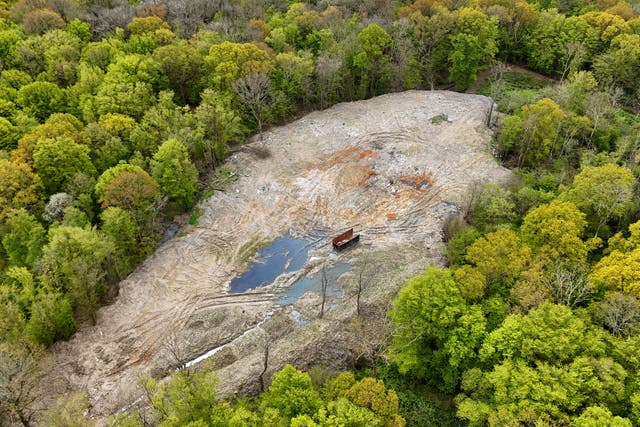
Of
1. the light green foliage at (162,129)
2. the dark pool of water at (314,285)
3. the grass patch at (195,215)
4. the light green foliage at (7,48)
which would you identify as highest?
the light green foliage at (7,48)

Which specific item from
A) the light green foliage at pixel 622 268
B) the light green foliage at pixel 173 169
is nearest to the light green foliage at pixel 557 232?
the light green foliage at pixel 622 268

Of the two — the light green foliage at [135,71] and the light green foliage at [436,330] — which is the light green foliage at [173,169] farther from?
the light green foliage at [436,330]

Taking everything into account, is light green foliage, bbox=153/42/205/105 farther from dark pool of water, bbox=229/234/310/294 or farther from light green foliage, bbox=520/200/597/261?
light green foliage, bbox=520/200/597/261

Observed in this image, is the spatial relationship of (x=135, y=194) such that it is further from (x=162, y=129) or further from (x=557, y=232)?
(x=557, y=232)

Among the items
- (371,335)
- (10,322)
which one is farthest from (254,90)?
(10,322)

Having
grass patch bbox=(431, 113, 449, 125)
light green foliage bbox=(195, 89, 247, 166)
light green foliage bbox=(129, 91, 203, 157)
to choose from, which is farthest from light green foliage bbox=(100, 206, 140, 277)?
grass patch bbox=(431, 113, 449, 125)

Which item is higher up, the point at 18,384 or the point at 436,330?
the point at 18,384
